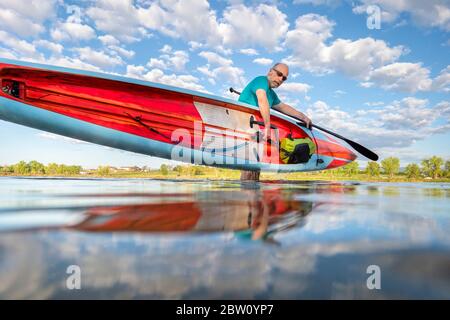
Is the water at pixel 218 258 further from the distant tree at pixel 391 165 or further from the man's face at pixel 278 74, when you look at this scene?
the distant tree at pixel 391 165

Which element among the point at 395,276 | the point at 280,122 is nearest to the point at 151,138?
the point at 280,122

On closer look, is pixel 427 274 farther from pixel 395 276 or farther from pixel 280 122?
pixel 280 122

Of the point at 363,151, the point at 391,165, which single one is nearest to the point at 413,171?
the point at 391,165

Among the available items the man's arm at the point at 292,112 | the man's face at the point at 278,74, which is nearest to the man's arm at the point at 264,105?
the man's face at the point at 278,74

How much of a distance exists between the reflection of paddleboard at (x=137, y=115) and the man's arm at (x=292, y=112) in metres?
0.54

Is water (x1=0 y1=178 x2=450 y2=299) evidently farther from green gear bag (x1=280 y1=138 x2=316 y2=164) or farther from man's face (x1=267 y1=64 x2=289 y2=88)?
green gear bag (x1=280 y1=138 x2=316 y2=164)

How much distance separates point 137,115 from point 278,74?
2458 mm

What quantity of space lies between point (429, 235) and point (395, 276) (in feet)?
1.47

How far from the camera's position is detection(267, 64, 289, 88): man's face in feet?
14.2

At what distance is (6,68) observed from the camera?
325cm

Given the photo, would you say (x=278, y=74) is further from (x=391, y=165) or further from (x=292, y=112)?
(x=391, y=165)

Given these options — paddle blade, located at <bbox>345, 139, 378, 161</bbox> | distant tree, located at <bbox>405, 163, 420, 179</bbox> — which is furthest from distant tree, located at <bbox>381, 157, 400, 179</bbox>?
paddle blade, located at <bbox>345, 139, 378, 161</bbox>

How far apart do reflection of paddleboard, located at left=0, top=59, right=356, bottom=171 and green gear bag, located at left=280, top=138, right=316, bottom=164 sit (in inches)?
5.5
